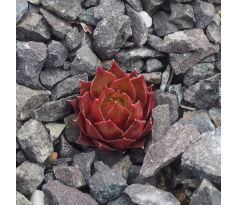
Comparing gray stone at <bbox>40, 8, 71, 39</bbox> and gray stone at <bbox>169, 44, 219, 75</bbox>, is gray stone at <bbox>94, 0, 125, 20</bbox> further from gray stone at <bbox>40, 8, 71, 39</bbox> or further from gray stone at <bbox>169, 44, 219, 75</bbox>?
gray stone at <bbox>169, 44, 219, 75</bbox>

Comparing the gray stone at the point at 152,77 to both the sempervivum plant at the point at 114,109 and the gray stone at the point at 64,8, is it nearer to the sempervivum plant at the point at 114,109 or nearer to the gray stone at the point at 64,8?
the sempervivum plant at the point at 114,109

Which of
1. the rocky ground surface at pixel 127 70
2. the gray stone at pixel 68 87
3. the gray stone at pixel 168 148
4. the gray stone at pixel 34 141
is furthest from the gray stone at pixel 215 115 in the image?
the gray stone at pixel 34 141

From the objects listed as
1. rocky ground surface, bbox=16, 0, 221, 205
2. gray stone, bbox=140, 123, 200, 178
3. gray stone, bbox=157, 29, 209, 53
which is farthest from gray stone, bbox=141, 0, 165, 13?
gray stone, bbox=140, 123, 200, 178

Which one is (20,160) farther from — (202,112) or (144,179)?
(202,112)

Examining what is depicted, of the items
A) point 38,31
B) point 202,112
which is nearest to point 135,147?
point 202,112

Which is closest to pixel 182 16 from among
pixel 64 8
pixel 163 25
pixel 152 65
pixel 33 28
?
pixel 163 25

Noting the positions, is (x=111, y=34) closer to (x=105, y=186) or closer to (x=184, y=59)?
(x=184, y=59)
